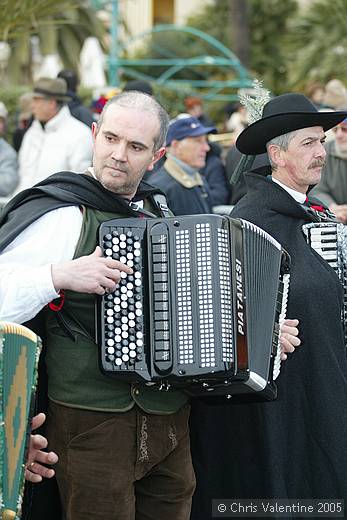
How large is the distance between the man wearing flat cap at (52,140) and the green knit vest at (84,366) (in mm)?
4555

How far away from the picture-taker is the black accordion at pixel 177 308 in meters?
3.49

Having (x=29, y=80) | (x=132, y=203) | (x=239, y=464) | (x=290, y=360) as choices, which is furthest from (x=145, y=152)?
(x=29, y=80)

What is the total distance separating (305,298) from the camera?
440cm

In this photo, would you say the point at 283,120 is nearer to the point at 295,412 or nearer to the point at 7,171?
the point at 295,412

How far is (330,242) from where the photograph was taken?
14.9 ft

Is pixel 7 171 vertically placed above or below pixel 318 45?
below

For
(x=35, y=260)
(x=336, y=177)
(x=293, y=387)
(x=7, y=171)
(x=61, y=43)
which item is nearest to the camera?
(x=35, y=260)

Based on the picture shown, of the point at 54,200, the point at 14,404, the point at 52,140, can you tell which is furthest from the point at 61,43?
the point at 14,404

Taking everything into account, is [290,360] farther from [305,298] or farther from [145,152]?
[145,152]

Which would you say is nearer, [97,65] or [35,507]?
[35,507]

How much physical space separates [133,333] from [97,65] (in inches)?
498

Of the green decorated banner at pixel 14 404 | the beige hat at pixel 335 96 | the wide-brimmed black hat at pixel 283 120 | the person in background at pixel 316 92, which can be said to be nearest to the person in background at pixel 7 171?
the beige hat at pixel 335 96

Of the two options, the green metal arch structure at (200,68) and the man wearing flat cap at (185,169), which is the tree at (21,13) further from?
the green metal arch structure at (200,68)

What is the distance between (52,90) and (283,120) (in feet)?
14.9
